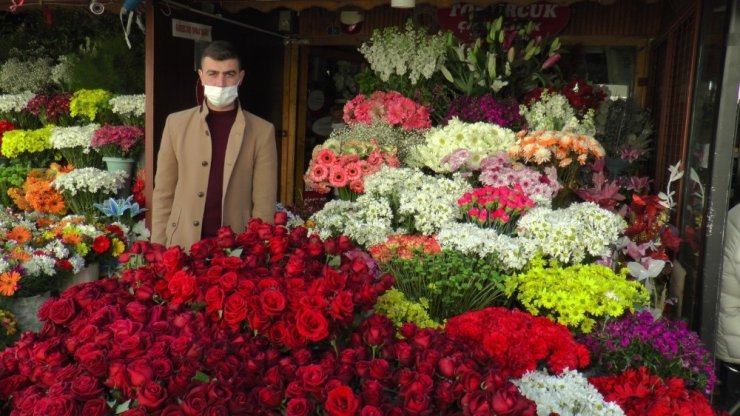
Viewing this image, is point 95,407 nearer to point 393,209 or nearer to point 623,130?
point 393,209

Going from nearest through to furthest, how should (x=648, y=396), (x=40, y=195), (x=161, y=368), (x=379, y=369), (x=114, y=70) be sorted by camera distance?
(x=161, y=368)
(x=379, y=369)
(x=648, y=396)
(x=40, y=195)
(x=114, y=70)

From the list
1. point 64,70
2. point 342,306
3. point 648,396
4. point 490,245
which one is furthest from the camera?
point 64,70

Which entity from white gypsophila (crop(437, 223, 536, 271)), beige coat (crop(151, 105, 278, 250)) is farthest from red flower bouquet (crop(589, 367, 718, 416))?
beige coat (crop(151, 105, 278, 250))

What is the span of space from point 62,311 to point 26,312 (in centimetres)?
231

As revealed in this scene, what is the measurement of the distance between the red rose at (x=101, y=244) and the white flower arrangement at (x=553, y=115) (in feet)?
9.03

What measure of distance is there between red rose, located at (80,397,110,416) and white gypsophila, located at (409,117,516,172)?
Result: 276cm

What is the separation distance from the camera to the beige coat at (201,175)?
10.8ft

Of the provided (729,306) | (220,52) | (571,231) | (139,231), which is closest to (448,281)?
(571,231)

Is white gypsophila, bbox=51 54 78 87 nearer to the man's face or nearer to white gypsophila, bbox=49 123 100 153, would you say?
white gypsophila, bbox=49 123 100 153

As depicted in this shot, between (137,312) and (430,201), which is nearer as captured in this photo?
(137,312)

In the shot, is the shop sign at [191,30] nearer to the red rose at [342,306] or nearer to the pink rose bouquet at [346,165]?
the pink rose bouquet at [346,165]

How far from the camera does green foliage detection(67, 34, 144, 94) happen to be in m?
5.79

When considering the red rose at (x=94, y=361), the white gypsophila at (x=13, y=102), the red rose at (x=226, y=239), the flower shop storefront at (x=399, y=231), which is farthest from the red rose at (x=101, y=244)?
the red rose at (x=94, y=361)

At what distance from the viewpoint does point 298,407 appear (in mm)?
1451
